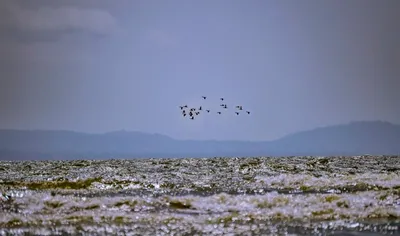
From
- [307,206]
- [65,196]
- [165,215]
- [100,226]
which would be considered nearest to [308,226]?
[307,206]

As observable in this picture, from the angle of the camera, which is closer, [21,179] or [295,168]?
[21,179]

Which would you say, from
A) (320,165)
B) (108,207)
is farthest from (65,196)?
(320,165)

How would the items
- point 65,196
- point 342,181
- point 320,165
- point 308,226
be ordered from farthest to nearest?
1. point 320,165
2. point 342,181
3. point 65,196
4. point 308,226

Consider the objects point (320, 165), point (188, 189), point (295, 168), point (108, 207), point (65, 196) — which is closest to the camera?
point (108, 207)

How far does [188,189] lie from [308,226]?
449 inches

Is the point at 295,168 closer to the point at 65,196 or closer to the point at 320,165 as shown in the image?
the point at 320,165

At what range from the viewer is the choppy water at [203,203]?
69.2 ft

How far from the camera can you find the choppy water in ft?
69.2

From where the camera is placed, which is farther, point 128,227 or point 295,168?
point 295,168

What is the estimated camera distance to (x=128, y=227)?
21359 mm

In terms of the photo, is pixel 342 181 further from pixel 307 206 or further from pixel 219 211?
pixel 219 211

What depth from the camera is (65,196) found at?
91.8 ft

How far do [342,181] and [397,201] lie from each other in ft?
25.4

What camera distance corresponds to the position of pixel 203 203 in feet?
85.9
